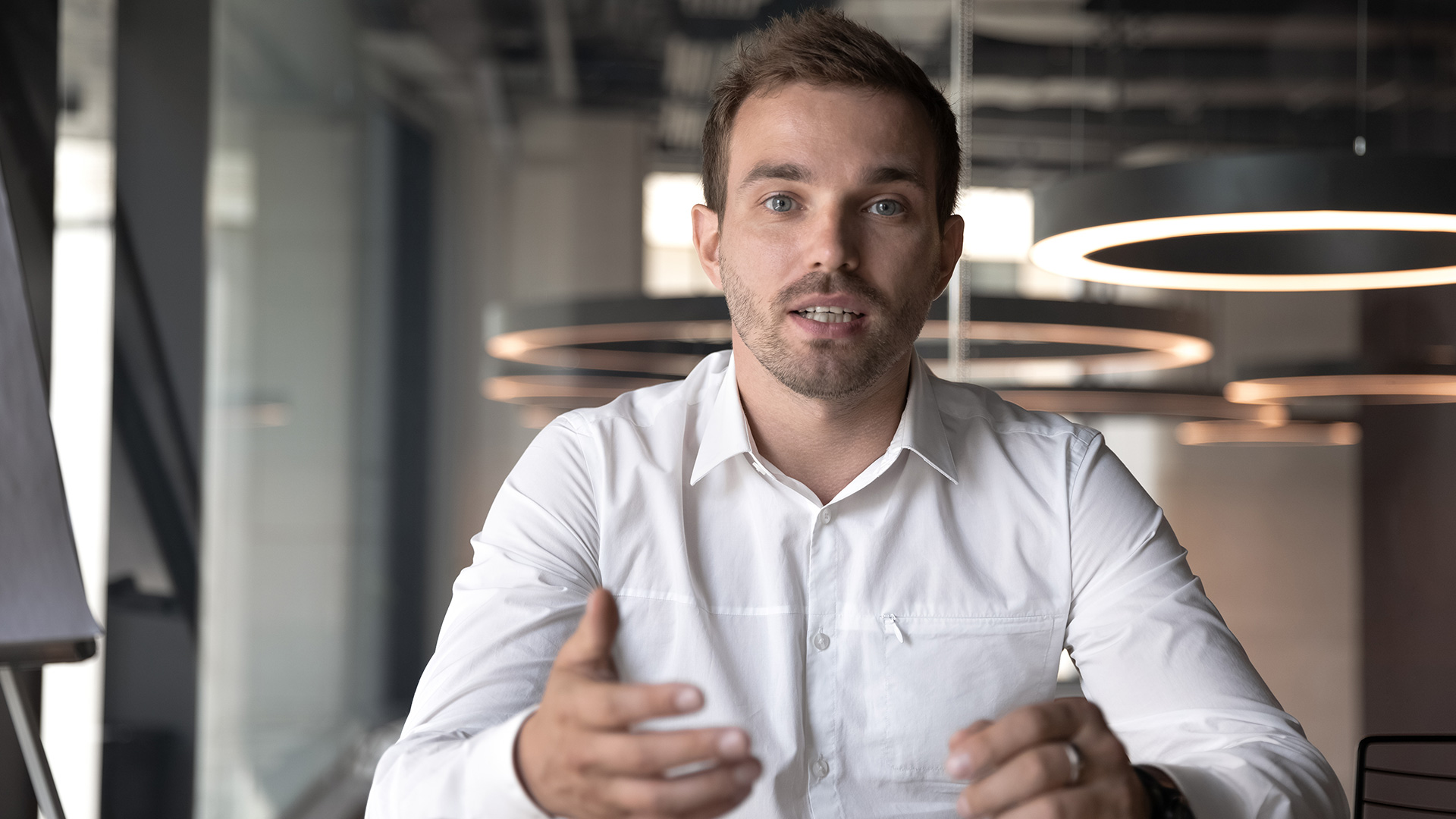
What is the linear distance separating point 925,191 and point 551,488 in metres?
0.61

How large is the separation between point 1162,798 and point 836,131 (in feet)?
2.86

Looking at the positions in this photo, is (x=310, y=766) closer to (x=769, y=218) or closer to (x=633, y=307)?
(x=633, y=307)

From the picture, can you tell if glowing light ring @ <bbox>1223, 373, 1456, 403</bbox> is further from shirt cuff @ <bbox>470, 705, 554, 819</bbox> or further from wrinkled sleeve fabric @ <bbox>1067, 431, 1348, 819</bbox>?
shirt cuff @ <bbox>470, 705, 554, 819</bbox>

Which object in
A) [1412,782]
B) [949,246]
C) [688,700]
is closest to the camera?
[688,700]

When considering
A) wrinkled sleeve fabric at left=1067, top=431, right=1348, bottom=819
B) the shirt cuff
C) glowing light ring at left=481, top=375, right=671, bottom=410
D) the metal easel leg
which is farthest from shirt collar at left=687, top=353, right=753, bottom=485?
glowing light ring at left=481, top=375, right=671, bottom=410

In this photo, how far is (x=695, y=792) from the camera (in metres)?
0.68

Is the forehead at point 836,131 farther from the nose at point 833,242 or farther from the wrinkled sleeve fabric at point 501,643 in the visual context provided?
the wrinkled sleeve fabric at point 501,643

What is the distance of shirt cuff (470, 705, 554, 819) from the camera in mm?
842

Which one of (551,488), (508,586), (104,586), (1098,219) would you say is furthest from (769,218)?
(104,586)

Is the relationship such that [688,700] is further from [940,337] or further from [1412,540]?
[1412,540]

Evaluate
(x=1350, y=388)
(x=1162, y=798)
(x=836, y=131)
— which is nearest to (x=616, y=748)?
(x=1162, y=798)

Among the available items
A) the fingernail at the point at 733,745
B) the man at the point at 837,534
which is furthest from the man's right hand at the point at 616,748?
the man at the point at 837,534

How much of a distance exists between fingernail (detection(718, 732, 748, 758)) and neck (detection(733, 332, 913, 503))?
79 cm

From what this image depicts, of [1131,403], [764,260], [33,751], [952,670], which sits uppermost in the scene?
[764,260]
